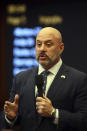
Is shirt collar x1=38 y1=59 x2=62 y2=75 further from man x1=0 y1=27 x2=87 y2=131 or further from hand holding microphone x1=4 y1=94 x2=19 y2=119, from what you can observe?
hand holding microphone x1=4 y1=94 x2=19 y2=119

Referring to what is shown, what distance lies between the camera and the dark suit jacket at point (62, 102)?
2.85 metres

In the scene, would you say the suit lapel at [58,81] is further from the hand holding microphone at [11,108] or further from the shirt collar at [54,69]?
the hand holding microphone at [11,108]

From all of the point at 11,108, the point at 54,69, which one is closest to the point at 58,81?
the point at 54,69

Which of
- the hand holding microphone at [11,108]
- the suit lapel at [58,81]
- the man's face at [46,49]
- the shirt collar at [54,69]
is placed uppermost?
the man's face at [46,49]

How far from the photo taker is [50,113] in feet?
9.05

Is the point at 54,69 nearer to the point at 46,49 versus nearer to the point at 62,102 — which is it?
the point at 46,49

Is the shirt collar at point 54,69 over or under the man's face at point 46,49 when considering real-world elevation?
under

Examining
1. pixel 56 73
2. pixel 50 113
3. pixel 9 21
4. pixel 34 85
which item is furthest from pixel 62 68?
pixel 9 21

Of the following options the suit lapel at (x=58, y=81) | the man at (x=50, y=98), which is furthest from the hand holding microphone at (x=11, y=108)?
the suit lapel at (x=58, y=81)

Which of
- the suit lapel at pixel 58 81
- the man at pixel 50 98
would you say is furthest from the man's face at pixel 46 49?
the suit lapel at pixel 58 81

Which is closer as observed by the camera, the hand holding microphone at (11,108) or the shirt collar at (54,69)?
the hand holding microphone at (11,108)

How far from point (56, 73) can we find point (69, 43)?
3.18 m

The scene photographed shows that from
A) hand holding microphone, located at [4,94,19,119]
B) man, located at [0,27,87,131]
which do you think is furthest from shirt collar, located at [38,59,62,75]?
hand holding microphone, located at [4,94,19,119]

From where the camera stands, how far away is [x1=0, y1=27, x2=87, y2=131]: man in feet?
9.29
